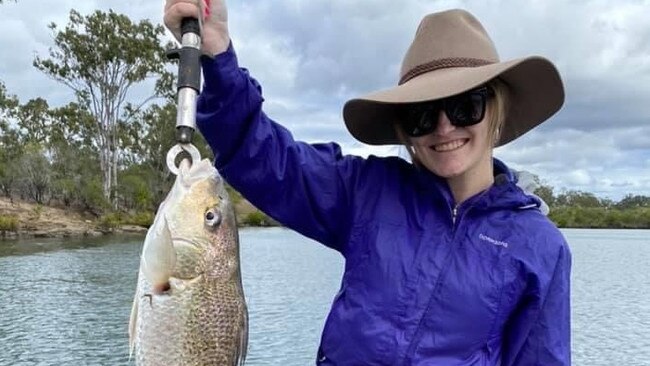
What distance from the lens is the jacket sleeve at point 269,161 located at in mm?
2195

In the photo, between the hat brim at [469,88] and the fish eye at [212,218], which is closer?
the fish eye at [212,218]

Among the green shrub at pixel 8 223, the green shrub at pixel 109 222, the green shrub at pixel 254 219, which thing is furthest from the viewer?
the green shrub at pixel 254 219

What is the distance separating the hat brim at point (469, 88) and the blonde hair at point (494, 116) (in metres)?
0.03

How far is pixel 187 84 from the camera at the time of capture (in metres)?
1.92

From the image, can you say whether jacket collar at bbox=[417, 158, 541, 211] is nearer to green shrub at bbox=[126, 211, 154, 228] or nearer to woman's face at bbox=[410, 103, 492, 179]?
woman's face at bbox=[410, 103, 492, 179]

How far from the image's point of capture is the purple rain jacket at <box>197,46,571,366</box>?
2.20 meters

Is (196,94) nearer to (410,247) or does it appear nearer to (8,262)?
(410,247)

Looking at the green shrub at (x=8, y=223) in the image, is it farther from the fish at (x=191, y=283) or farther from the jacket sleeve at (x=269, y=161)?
the fish at (x=191, y=283)

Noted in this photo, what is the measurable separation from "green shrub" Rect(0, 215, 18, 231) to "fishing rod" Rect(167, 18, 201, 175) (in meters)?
38.8

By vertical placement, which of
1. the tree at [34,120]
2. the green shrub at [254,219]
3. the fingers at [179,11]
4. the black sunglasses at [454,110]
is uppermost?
the tree at [34,120]

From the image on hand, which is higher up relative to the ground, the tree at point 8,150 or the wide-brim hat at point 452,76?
the tree at point 8,150

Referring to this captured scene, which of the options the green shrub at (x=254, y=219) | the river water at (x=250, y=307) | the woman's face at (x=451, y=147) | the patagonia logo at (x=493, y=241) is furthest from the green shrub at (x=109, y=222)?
the patagonia logo at (x=493, y=241)

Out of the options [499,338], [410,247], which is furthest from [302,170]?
[499,338]

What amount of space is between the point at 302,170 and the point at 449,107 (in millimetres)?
544
